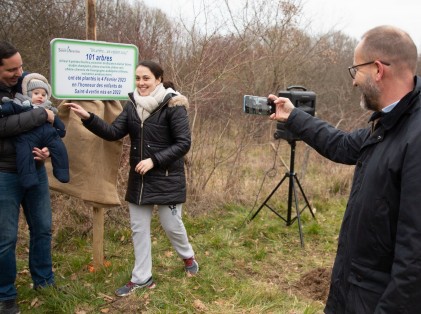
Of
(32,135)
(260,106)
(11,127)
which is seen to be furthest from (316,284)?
(11,127)

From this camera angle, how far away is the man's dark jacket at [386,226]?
154 cm

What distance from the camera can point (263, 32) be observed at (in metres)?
7.65

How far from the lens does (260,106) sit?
2861 millimetres

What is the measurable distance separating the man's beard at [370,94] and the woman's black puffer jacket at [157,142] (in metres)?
1.76

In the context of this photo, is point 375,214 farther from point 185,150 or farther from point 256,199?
point 256,199

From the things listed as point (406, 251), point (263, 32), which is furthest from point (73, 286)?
point (263, 32)

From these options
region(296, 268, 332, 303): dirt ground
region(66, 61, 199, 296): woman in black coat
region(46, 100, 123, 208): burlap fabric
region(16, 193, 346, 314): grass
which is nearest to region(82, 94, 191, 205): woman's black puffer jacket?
region(66, 61, 199, 296): woman in black coat

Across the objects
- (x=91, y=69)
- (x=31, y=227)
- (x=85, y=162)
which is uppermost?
(x=91, y=69)

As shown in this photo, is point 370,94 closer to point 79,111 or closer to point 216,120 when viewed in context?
point 79,111

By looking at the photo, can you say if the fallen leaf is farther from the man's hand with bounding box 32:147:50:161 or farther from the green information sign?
the green information sign

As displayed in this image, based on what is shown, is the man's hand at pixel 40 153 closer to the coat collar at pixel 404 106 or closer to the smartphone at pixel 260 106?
the smartphone at pixel 260 106

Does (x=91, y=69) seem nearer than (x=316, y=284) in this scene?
Yes

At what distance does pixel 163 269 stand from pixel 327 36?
7.37m

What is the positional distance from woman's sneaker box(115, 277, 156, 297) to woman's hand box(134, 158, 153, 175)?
42.0 inches
